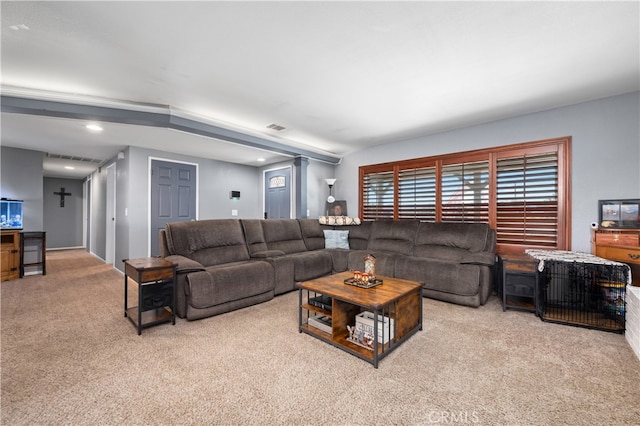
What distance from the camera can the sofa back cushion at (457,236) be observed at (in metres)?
3.72

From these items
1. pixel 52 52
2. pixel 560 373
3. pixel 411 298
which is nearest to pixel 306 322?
pixel 411 298

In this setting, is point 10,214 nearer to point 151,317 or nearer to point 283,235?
point 151,317

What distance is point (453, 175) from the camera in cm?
443

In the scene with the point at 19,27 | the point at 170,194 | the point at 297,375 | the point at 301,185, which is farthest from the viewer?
the point at 301,185

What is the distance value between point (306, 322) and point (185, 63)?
2646 millimetres

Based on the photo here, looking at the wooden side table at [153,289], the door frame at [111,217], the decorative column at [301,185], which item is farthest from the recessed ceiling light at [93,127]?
the decorative column at [301,185]

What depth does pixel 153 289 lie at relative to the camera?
263cm

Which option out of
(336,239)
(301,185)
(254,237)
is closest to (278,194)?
(301,185)

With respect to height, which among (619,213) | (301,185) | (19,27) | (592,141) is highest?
(19,27)

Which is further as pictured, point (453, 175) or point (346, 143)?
point (346, 143)

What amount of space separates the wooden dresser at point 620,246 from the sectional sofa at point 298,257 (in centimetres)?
100

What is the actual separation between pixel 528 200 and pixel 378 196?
237 centimetres

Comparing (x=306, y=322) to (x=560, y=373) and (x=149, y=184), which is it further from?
(x=149, y=184)

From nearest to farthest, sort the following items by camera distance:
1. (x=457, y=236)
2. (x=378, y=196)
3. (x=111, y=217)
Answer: (x=457, y=236) < (x=378, y=196) < (x=111, y=217)
